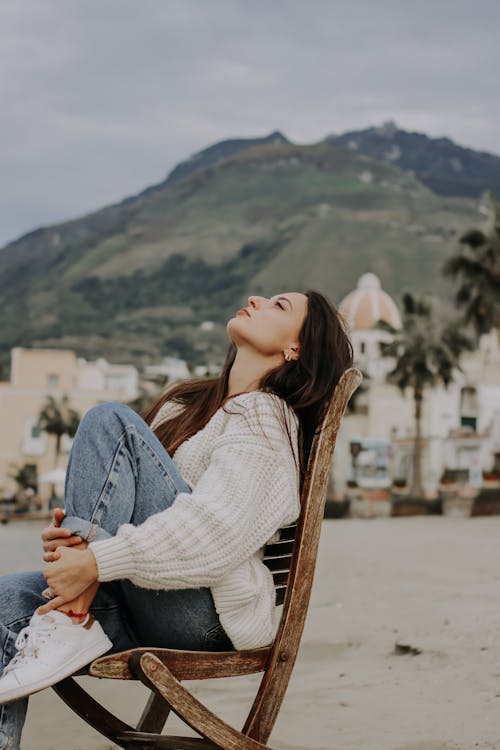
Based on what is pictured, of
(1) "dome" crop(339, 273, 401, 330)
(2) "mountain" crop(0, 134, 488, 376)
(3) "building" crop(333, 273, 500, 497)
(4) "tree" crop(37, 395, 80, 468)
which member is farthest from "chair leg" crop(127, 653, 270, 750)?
(2) "mountain" crop(0, 134, 488, 376)

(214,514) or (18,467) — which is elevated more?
(214,514)

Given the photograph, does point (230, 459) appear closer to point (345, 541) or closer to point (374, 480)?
point (345, 541)

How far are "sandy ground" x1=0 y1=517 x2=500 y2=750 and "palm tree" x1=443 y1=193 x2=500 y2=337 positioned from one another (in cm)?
2494

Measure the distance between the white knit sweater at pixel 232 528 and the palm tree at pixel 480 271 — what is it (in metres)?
31.5

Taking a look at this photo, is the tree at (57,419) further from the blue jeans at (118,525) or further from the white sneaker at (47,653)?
the white sneaker at (47,653)

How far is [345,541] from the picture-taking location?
2159cm

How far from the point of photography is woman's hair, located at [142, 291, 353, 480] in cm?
300

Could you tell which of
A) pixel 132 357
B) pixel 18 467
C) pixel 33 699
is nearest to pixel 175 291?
pixel 132 357

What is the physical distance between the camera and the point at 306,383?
9.89 feet

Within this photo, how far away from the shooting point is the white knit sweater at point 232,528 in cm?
254

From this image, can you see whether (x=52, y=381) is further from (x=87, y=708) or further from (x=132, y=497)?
(x=132, y=497)

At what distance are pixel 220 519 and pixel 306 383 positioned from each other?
562mm

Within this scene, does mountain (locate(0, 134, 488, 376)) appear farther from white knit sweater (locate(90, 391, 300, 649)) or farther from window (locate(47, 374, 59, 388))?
white knit sweater (locate(90, 391, 300, 649))

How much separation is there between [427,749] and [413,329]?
3687 centimetres
